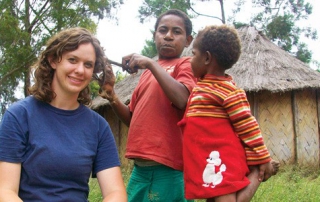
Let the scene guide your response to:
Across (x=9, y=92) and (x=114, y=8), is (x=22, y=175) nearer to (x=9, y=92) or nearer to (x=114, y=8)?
(x=114, y=8)

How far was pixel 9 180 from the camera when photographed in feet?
5.66

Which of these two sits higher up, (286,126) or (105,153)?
(105,153)

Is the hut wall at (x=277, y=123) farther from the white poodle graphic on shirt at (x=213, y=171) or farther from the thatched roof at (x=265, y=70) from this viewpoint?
the white poodle graphic on shirt at (x=213, y=171)

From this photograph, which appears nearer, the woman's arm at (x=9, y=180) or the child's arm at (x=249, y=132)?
the woman's arm at (x=9, y=180)

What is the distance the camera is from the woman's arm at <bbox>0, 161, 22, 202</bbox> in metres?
1.69

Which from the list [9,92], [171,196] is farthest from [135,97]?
[9,92]

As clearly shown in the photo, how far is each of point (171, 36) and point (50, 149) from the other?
0.92 m

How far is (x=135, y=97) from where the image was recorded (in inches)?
95.8

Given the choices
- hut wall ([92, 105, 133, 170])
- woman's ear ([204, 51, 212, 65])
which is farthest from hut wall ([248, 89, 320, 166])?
woman's ear ([204, 51, 212, 65])

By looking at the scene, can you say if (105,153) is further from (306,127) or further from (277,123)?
(306,127)

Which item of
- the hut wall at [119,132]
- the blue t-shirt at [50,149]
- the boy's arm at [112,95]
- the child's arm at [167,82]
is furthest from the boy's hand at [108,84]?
the hut wall at [119,132]

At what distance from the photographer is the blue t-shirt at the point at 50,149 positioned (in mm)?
1776

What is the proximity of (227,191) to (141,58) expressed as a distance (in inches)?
30.0

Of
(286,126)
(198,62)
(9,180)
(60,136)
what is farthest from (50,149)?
(286,126)
